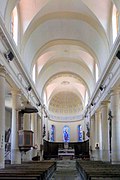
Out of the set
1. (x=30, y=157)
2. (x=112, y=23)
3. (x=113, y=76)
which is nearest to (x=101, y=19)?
(x=112, y=23)

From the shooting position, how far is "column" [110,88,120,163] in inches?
661

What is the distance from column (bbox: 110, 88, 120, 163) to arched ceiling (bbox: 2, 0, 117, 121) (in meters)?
3.02

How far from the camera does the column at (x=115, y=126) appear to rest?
1680 centimetres

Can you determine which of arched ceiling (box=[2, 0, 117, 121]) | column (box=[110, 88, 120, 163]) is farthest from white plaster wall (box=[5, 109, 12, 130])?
column (box=[110, 88, 120, 163])

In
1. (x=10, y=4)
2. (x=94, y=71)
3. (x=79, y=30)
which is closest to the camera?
(x=10, y=4)

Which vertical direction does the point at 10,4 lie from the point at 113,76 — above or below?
above

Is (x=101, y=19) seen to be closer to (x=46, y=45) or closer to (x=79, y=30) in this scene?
(x=79, y=30)

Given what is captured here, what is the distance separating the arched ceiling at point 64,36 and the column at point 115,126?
9.91ft

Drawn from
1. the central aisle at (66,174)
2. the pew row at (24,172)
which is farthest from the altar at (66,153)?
the pew row at (24,172)

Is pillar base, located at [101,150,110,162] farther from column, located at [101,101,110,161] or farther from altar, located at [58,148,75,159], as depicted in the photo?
altar, located at [58,148,75,159]

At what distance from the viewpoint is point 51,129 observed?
42281 mm

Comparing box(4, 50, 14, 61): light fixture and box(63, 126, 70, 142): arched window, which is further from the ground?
box(4, 50, 14, 61): light fixture

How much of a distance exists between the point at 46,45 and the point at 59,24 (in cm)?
255

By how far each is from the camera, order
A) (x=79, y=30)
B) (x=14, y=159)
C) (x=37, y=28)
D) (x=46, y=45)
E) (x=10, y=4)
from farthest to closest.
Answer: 1. (x=46, y=45)
2. (x=79, y=30)
3. (x=37, y=28)
4. (x=14, y=159)
5. (x=10, y=4)
